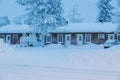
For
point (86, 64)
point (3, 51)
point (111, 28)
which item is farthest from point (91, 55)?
point (111, 28)

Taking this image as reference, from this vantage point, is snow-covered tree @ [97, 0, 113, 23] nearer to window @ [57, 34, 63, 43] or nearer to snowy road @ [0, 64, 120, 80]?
window @ [57, 34, 63, 43]

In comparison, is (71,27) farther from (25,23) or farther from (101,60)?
(101,60)

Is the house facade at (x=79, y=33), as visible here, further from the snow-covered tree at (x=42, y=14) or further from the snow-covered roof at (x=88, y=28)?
the snow-covered tree at (x=42, y=14)

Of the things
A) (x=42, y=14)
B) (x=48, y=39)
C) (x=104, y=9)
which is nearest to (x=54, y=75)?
(x=42, y=14)

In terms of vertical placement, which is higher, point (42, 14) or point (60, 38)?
point (42, 14)

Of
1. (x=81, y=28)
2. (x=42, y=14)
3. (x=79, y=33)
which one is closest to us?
(x=42, y=14)

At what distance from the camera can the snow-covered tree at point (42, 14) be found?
60.5 feet

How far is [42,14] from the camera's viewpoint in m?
18.6

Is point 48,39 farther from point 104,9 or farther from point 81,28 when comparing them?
point 104,9

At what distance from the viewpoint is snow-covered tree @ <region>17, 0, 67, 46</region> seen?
18.5m

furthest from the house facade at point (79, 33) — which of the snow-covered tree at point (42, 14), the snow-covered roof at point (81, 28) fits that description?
the snow-covered tree at point (42, 14)

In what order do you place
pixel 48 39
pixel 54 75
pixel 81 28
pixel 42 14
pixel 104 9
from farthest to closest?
pixel 81 28
pixel 48 39
pixel 104 9
pixel 42 14
pixel 54 75

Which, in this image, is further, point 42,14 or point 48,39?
point 48,39

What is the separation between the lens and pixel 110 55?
25.9ft
